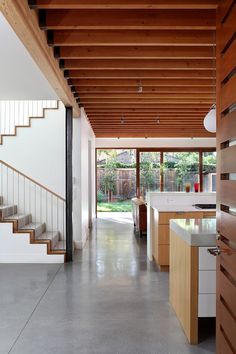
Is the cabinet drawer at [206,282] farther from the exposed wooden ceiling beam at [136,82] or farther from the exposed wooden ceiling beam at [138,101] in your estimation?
the exposed wooden ceiling beam at [138,101]

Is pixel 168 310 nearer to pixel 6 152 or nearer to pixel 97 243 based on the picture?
pixel 97 243

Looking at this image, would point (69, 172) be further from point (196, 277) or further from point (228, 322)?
point (228, 322)

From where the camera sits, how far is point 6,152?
643cm

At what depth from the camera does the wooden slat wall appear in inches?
65.4

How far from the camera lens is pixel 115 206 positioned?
11.7m

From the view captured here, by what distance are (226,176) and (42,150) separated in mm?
5110

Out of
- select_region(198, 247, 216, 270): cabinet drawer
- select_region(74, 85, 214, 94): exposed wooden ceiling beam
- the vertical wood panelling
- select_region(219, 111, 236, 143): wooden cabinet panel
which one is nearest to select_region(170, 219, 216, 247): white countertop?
select_region(198, 247, 216, 270): cabinet drawer

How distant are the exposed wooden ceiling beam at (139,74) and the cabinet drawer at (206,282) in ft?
9.34

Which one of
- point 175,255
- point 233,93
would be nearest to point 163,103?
point 175,255

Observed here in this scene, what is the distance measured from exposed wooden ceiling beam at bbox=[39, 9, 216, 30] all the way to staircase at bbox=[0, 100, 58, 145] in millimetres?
3484

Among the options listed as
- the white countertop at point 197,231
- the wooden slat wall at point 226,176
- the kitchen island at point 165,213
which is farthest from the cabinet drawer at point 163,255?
the wooden slat wall at point 226,176

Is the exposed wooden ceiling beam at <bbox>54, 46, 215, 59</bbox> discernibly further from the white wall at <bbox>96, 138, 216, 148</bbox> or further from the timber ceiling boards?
the white wall at <bbox>96, 138, 216, 148</bbox>

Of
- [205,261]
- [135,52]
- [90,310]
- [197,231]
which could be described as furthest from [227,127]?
[90,310]

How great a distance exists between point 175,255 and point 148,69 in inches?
95.6
